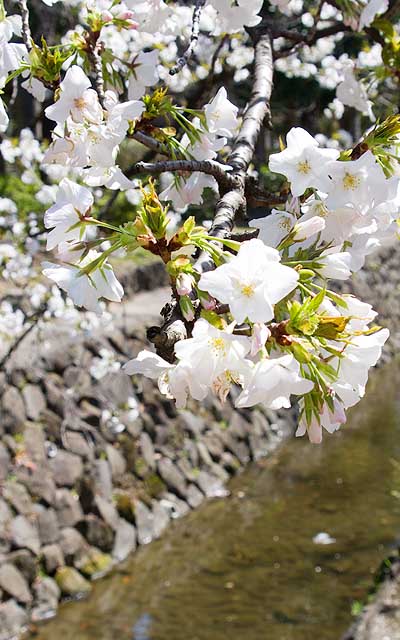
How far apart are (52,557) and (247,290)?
5136 mm

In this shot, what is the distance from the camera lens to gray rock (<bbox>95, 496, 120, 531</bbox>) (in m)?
5.94

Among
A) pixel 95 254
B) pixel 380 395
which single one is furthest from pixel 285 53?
pixel 380 395

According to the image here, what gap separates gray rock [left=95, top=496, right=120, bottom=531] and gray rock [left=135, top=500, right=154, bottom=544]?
191 millimetres

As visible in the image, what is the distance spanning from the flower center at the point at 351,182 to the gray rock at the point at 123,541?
5.38m

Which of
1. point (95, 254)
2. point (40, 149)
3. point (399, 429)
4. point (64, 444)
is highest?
point (95, 254)

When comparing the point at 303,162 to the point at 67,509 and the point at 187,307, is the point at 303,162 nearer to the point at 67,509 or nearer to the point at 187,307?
the point at 187,307

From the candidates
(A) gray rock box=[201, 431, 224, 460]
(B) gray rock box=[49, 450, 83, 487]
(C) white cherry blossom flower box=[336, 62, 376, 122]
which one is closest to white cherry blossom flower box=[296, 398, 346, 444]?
(C) white cherry blossom flower box=[336, 62, 376, 122]

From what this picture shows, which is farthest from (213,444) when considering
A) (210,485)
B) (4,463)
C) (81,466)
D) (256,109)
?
(256,109)

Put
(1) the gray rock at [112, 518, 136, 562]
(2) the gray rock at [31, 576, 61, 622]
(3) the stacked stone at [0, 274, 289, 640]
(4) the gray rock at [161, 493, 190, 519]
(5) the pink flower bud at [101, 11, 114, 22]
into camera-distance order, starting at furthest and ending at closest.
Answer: (4) the gray rock at [161, 493, 190, 519] < (1) the gray rock at [112, 518, 136, 562] < (3) the stacked stone at [0, 274, 289, 640] < (2) the gray rock at [31, 576, 61, 622] < (5) the pink flower bud at [101, 11, 114, 22]

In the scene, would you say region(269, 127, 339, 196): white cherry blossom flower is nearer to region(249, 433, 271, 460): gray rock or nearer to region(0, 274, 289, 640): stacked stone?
region(0, 274, 289, 640): stacked stone

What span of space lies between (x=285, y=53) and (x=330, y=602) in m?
4.09

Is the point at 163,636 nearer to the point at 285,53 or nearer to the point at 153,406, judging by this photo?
the point at 153,406

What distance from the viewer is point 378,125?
0.88 metres

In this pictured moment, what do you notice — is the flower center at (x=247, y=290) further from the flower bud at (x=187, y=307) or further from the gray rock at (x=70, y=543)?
the gray rock at (x=70, y=543)
